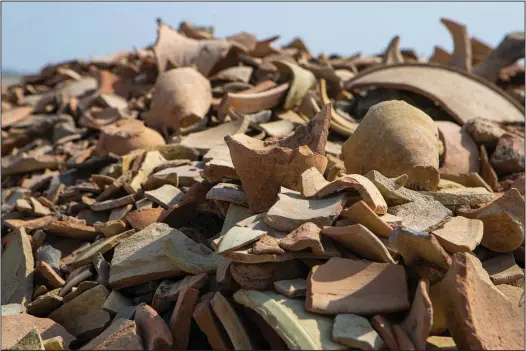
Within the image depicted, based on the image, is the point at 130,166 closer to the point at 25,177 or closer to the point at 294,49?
A: the point at 25,177

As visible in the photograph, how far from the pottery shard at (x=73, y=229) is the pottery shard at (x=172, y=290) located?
93 cm

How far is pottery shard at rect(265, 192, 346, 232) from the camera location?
2.10m

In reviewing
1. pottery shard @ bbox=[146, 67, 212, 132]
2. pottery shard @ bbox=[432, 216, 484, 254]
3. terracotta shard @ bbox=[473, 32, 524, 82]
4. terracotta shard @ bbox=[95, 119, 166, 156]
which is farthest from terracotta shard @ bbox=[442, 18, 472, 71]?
pottery shard @ bbox=[432, 216, 484, 254]

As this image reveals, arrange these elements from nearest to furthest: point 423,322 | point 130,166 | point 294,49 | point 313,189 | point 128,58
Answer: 1. point 423,322
2. point 313,189
3. point 130,166
4. point 294,49
5. point 128,58

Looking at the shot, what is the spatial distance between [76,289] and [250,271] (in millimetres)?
981

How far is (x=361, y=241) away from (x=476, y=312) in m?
0.44

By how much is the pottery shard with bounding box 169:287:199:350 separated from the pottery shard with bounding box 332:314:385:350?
566mm

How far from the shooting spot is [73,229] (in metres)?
3.11

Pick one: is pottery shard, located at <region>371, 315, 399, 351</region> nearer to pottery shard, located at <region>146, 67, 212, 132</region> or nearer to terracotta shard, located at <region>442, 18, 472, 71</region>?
pottery shard, located at <region>146, 67, 212, 132</region>

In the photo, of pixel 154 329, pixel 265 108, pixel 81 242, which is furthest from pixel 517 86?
pixel 154 329

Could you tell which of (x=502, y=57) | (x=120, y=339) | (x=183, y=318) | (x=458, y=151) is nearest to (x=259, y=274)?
(x=183, y=318)

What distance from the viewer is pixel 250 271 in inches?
79.3

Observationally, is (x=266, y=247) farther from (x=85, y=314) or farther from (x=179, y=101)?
(x=179, y=101)

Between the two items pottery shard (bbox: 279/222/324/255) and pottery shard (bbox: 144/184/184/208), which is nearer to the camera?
pottery shard (bbox: 279/222/324/255)
